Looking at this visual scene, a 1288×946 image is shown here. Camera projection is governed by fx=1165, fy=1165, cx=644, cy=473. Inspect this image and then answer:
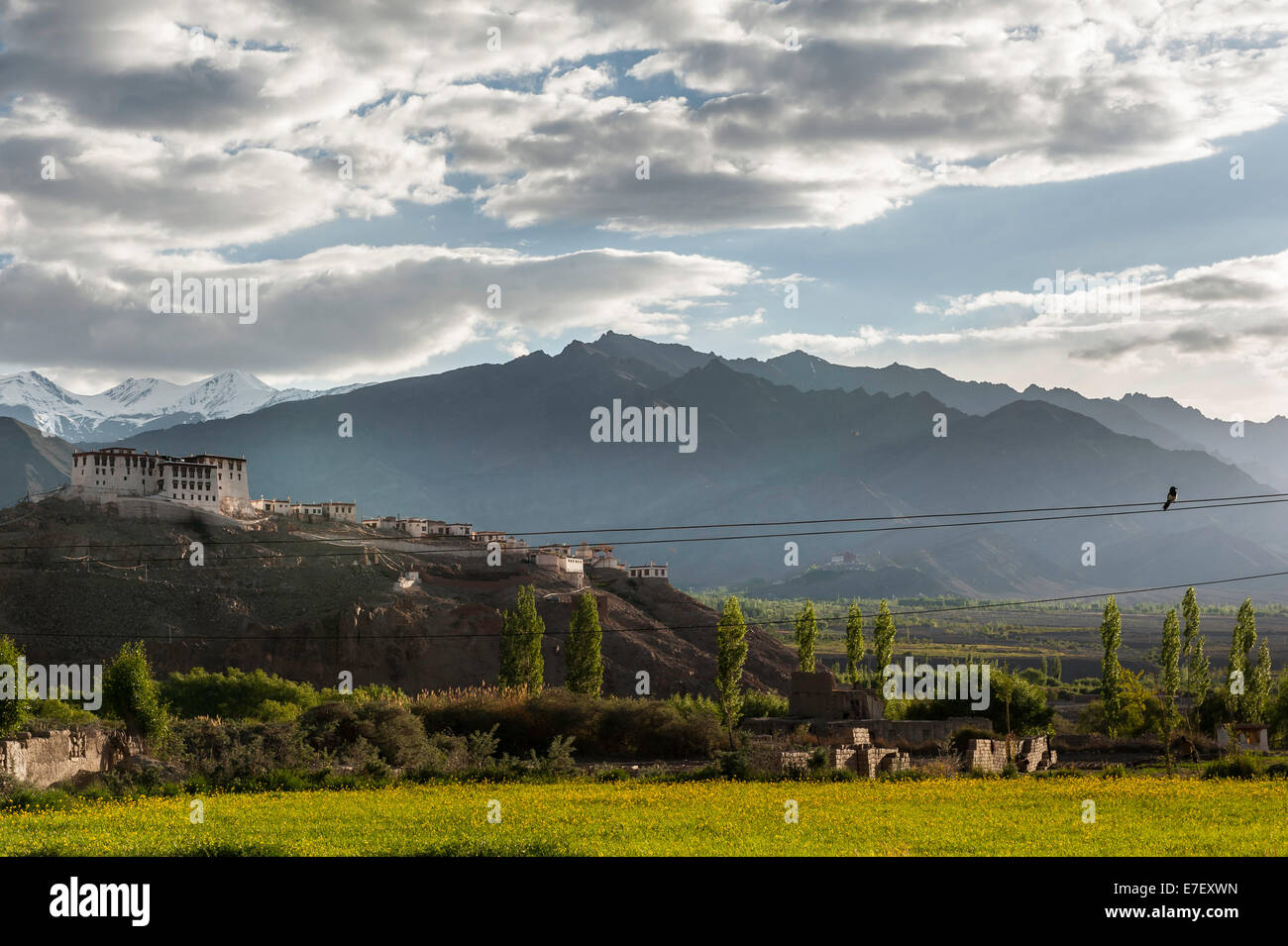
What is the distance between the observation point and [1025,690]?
7556cm

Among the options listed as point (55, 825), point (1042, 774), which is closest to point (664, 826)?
point (55, 825)

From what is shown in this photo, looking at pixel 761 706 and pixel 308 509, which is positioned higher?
pixel 308 509

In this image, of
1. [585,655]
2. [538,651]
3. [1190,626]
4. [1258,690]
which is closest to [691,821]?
[538,651]

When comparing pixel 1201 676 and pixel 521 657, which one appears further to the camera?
pixel 521 657

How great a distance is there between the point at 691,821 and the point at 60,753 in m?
25.8

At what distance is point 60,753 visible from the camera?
41.3 metres

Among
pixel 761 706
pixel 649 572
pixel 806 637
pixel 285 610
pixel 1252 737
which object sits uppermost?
pixel 649 572

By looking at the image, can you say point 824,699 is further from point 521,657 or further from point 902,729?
point 521,657

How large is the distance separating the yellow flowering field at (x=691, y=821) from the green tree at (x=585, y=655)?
159 feet

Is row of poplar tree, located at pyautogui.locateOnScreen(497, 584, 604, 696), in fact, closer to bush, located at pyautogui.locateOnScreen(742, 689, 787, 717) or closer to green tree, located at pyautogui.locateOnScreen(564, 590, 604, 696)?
green tree, located at pyautogui.locateOnScreen(564, 590, 604, 696)
